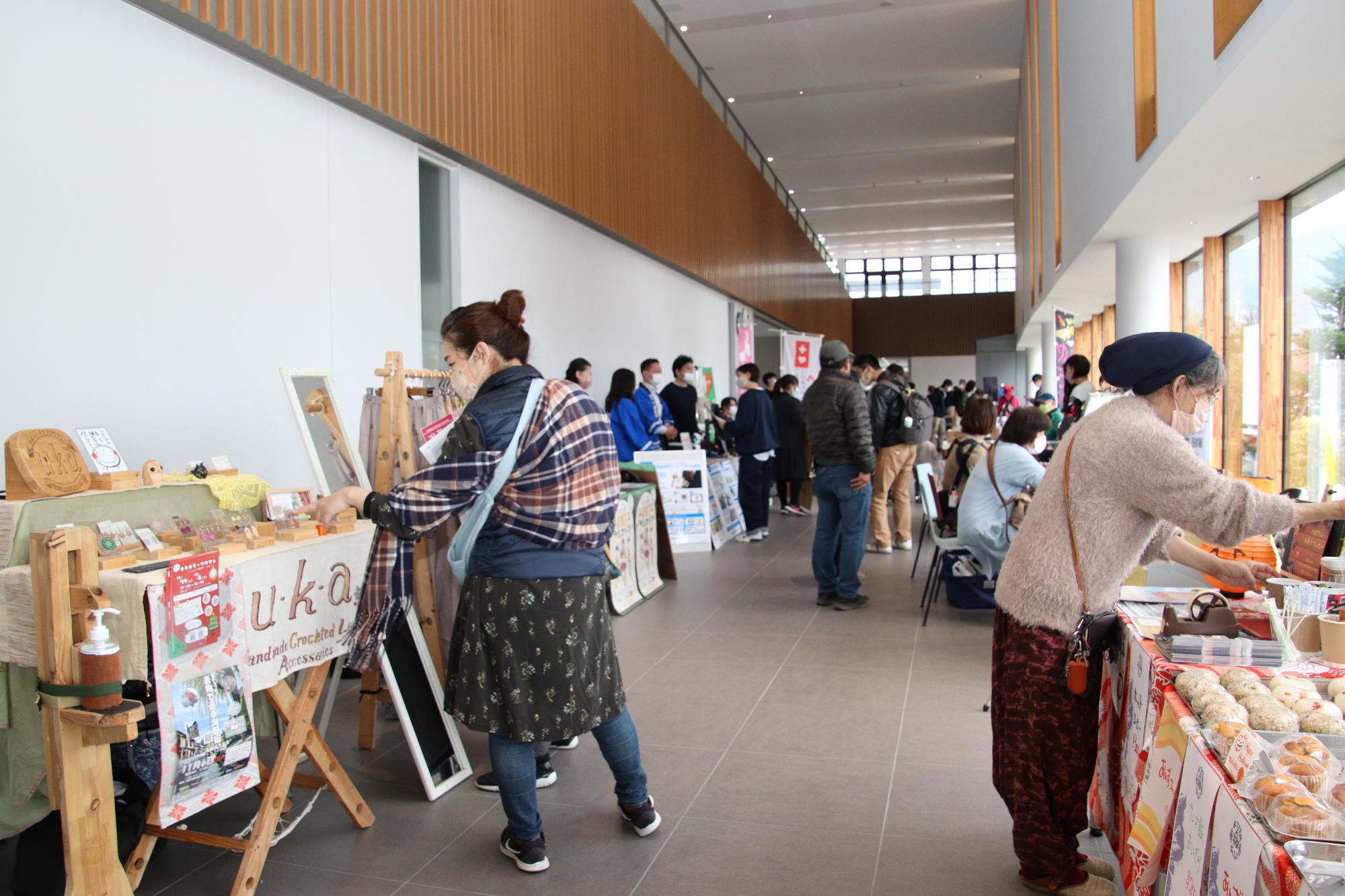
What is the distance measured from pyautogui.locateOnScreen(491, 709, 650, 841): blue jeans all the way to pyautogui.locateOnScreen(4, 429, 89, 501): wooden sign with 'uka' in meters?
1.37

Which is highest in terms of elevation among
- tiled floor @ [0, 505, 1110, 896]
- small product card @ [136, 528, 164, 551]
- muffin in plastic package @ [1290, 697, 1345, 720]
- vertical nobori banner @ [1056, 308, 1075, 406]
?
vertical nobori banner @ [1056, 308, 1075, 406]

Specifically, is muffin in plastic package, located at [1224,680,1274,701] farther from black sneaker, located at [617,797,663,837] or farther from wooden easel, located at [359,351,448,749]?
wooden easel, located at [359,351,448,749]

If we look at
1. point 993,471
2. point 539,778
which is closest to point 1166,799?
point 539,778

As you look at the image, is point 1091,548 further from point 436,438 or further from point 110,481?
point 110,481

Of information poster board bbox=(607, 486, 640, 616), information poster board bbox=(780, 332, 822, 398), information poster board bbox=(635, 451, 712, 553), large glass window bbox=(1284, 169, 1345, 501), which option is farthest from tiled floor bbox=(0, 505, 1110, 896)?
information poster board bbox=(780, 332, 822, 398)

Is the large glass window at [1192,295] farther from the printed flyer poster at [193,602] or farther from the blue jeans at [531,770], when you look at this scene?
the printed flyer poster at [193,602]

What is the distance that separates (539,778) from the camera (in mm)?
3346

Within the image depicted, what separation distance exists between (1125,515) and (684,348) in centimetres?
910

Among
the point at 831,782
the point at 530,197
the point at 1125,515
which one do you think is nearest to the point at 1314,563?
the point at 1125,515

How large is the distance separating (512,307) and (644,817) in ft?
5.27

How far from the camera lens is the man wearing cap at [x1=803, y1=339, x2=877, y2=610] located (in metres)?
5.68

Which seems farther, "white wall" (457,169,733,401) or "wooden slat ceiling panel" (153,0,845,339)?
"white wall" (457,169,733,401)

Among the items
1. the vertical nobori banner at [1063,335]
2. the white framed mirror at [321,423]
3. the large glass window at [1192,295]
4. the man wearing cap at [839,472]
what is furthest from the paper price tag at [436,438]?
the vertical nobori banner at [1063,335]

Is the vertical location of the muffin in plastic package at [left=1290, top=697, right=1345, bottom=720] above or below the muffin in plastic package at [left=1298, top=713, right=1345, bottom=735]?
above
